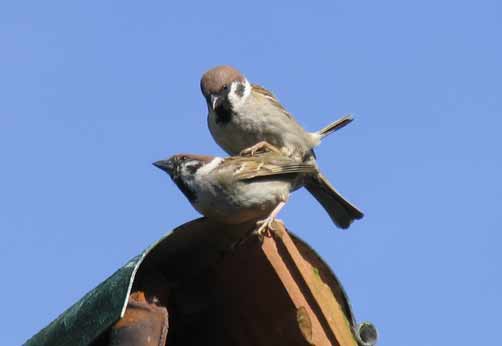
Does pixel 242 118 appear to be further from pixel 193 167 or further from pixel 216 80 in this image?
pixel 193 167

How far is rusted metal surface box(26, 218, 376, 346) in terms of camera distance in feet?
11.6

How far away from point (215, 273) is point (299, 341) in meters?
0.34

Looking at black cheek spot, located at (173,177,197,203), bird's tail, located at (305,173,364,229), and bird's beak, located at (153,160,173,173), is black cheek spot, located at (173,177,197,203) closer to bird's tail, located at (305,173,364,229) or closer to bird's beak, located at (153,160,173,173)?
bird's beak, located at (153,160,173,173)

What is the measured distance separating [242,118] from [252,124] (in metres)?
0.05

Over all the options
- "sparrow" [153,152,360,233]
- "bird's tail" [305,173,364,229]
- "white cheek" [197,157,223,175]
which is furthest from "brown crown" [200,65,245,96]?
"white cheek" [197,157,223,175]

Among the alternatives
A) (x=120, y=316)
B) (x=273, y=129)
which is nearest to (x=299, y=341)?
(x=120, y=316)

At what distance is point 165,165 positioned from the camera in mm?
4172

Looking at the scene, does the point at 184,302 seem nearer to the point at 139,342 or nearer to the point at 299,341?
the point at 299,341

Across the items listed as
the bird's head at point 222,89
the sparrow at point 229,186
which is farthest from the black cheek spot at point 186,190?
A: the bird's head at point 222,89

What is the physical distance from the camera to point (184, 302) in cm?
379

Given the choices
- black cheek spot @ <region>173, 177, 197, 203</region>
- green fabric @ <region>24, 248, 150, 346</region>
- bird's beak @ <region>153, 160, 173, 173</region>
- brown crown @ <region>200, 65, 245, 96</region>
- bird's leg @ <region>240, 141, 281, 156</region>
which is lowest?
green fabric @ <region>24, 248, 150, 346</region>

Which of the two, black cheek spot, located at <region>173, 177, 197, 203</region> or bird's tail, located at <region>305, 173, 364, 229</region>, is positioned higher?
black cheek spot, located at <region>173, 177, 197, 203</region>

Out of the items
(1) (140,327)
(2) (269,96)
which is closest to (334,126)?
(2) (269,96)

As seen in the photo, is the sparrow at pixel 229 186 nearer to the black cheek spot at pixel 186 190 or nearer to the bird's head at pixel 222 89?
the black cheek spot at pixel 186 190
